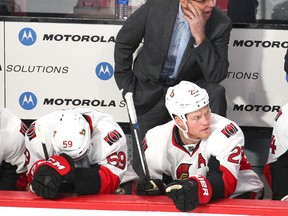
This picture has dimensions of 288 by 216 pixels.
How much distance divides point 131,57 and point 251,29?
87 centimetres

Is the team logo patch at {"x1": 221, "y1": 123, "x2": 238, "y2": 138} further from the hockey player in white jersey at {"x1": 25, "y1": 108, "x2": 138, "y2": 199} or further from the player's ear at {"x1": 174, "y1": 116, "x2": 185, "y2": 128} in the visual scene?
the hockey player in white jersey at {"x1": 25, "y1": 108, "x2": 138, "y2": 199}

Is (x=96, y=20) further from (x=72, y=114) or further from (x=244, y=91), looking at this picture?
(x=72, y=114)

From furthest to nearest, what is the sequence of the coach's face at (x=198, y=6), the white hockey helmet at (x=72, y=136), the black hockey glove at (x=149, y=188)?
the coach's face at (x=198, y=6) → the white hockey helmet at (x=72, y=136) → the black hockey glove at (x=149, y=188)

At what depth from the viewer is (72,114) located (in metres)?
3.30

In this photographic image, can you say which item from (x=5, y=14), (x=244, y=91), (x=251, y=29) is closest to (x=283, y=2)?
(x=251, y=29)

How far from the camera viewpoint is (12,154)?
364cm

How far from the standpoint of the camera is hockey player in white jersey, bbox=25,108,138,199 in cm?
301

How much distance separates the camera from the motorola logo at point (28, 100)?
17.2ft

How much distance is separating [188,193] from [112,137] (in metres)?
0.72

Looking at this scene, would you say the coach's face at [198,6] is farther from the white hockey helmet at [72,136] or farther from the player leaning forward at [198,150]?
the white hockey helmet at [72,136]

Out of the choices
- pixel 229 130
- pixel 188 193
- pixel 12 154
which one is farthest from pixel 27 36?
pixel 188 193

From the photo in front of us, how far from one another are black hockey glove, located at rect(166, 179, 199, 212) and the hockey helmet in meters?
0.58

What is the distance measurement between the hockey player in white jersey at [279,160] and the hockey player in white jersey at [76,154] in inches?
27.3

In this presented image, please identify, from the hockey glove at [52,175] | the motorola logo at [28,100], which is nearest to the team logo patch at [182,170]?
the hockey glove at [52,175]
